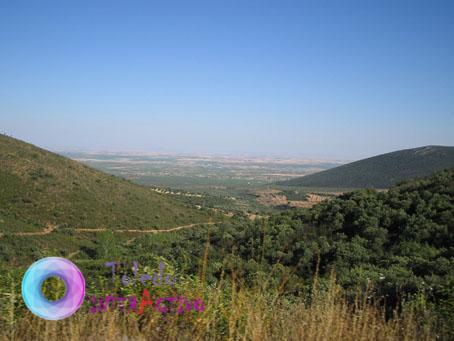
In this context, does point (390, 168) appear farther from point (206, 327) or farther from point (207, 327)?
point (207, 327)

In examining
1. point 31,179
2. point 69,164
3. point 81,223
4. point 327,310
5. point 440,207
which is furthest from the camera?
point 69,164

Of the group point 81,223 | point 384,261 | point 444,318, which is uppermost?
point 444,318

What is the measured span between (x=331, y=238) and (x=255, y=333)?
422 inches

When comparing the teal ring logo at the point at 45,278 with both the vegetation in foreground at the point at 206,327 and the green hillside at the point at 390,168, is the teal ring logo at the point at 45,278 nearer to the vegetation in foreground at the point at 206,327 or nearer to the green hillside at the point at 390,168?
the vegetation in foreground at the point at 206,327

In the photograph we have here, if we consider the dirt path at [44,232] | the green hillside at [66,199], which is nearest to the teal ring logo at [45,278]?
the dirt path at [44,232]

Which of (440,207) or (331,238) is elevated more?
(440,207)

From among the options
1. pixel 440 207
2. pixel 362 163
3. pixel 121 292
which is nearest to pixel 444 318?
pixel 121 292

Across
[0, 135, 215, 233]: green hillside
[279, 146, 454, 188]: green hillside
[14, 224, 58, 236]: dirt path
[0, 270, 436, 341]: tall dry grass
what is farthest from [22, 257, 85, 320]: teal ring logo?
[279, 146, 454, 188]: green hillside

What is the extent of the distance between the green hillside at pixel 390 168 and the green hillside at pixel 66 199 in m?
41.6

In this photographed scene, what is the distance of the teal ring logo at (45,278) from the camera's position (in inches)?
110

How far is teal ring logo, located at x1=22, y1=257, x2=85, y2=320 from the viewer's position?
2799 mm

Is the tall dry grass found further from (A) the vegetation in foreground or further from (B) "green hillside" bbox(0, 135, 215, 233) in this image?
(B) "green hillside" bbox(0, 135, 215, 233)

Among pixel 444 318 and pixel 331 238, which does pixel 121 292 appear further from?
pixel 331 238

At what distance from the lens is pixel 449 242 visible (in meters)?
10.6
